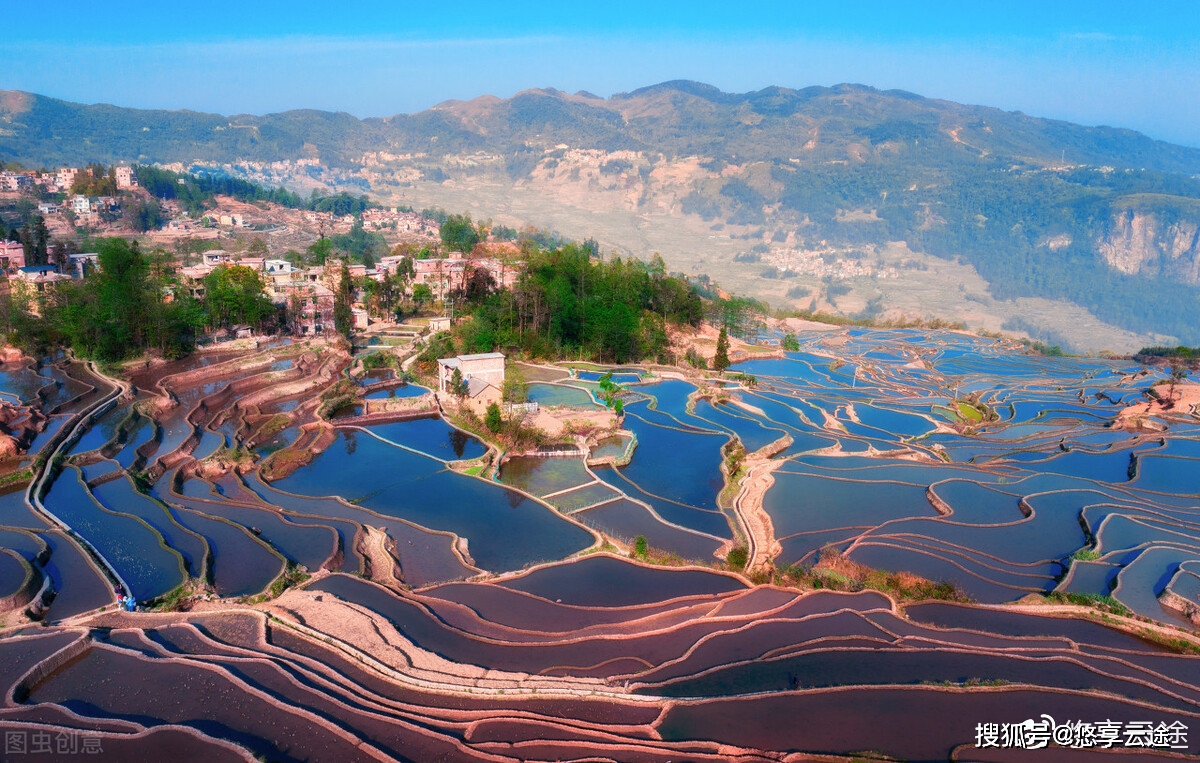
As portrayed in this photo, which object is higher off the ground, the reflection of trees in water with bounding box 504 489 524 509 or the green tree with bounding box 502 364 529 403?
the green tree with bounding box 502 364 529 403

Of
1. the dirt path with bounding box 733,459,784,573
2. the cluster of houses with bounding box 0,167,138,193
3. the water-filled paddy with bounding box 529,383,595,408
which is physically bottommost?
the dirt path with bounding box 733,459,784,573

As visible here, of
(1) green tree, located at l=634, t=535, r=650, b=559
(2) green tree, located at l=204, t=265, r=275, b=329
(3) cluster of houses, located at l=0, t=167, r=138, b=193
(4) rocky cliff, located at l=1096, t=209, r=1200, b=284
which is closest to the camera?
(1) green tree, located at l=634, t=535, r=650, b=559

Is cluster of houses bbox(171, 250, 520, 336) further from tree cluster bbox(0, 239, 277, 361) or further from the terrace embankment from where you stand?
the terrace embankment

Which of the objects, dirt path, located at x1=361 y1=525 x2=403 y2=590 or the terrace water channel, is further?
the terrace water channel

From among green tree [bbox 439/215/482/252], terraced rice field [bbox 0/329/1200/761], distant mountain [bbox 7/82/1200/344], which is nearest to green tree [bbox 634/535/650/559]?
terraced rice field [bbox 0/329/1200/761]

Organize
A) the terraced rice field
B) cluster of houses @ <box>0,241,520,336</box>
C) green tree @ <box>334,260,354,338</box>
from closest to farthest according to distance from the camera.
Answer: the terraced rice field, green tree @ <box>334,260,354,338</box>, cluster of houses @ <box>0,241,520,336</box>

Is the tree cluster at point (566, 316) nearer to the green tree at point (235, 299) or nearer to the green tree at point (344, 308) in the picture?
Result: the green tree at point (344, 308)

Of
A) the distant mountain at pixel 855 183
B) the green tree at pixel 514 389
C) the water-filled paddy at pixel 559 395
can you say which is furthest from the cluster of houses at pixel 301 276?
the distant mountain at pixel 855 183

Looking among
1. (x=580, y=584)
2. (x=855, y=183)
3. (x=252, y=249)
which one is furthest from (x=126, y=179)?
(x=855, y=183)

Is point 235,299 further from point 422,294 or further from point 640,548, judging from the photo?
point 640,548
